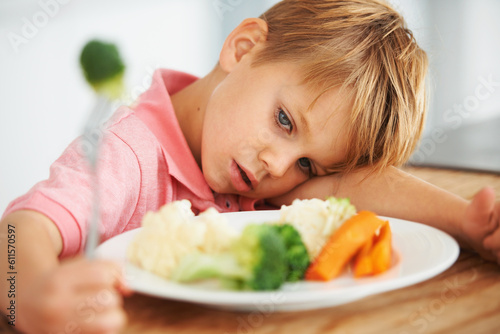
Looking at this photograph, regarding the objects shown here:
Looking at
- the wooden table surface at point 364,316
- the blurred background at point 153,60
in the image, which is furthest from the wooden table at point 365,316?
the blurred background at point 153,60

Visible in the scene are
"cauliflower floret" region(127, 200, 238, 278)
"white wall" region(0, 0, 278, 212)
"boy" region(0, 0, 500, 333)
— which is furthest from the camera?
"white wall" region(0, 0, 278, 212)

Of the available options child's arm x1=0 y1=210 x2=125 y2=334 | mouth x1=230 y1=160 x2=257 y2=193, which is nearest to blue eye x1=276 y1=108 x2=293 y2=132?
mouth x1=230 y1=160 x2=257 y2=193

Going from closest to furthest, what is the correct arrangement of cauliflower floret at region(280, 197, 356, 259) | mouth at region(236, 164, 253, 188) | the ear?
cauliflower floret at region(280, 197, 356, 259), mouth at region(236, 164, 253, 188), the ear

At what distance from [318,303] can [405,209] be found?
20.7 inches

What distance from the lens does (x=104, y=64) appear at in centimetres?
39

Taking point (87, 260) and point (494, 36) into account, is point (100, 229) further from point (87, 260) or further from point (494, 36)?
point (494, 36)

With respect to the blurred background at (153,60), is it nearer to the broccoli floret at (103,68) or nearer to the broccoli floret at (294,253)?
the broccoli floret at (294,253)

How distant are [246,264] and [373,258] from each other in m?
0.23

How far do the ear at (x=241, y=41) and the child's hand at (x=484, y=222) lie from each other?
0.74 m

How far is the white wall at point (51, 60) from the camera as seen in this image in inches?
85.8

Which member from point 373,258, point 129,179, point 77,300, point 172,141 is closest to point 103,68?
point 77,300

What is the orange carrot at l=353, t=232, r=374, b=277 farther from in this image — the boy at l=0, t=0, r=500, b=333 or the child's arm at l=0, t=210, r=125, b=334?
the child's arm at l=0, t=210, r=125, b=334

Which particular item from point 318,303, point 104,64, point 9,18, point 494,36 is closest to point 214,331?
point 318,303

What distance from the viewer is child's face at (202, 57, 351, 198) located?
1.13m
